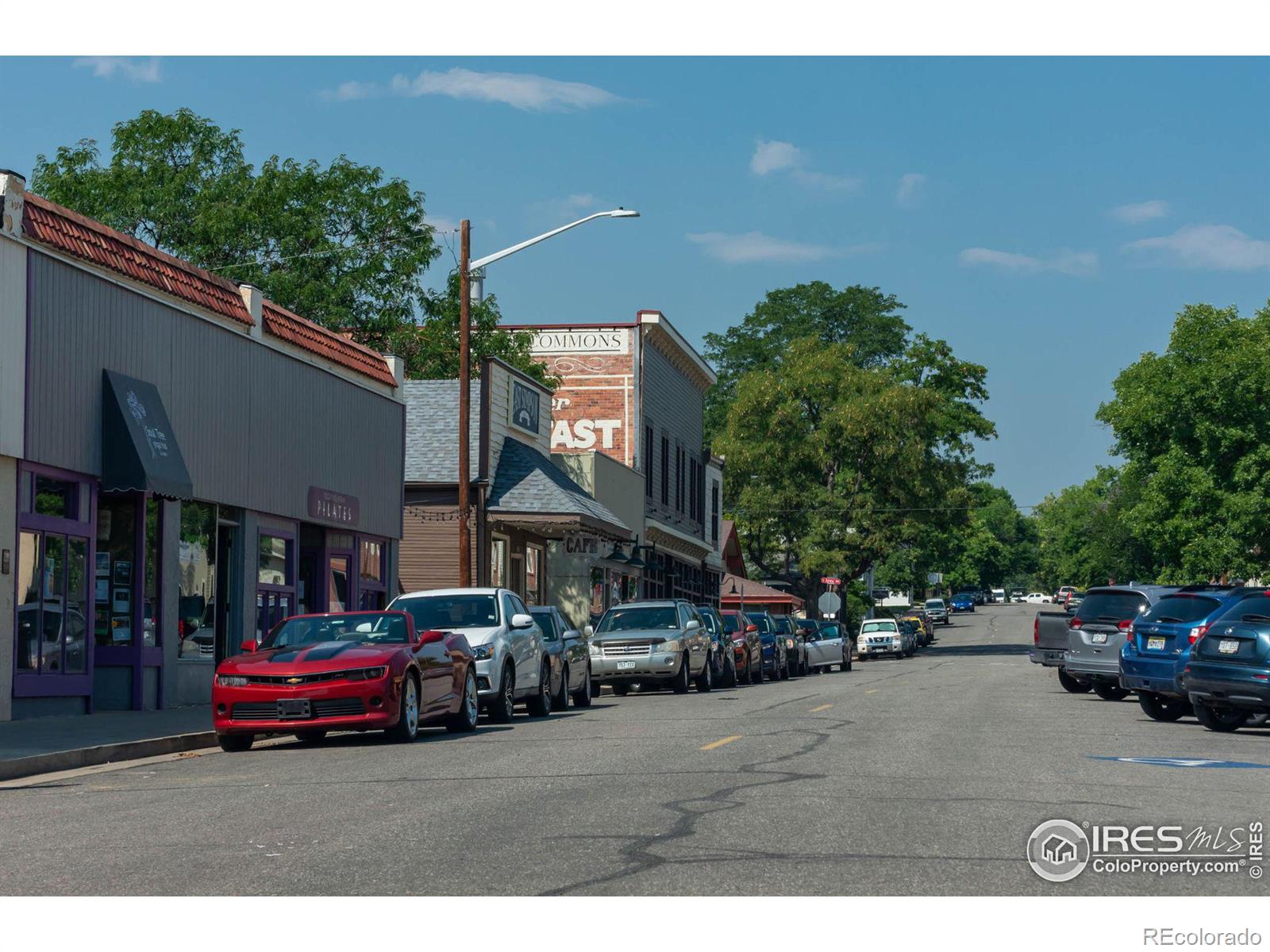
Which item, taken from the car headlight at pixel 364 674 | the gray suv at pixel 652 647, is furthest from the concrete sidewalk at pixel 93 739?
the gray suv at pixel 652 647

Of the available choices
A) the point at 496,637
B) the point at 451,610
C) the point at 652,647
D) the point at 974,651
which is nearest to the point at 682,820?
the point at 496,637

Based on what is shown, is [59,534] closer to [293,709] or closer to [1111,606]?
[293,709]

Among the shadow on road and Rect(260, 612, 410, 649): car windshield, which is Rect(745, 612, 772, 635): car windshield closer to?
Rect(260, 612, 410, 649): car windshield

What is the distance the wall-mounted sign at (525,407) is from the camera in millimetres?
39875

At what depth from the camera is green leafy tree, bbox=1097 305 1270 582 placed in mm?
54156

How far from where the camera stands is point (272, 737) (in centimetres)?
1966

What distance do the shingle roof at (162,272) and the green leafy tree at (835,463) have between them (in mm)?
34604

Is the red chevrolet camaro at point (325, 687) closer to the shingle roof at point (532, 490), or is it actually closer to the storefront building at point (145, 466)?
the storefront building at point (145, 466)

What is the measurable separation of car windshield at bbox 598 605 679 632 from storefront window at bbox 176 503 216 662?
7643 millimetres

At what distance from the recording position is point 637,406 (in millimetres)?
52000

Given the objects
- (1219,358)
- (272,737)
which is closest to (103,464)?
(272,737)

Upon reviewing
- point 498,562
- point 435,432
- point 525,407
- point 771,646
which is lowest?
point 771,646

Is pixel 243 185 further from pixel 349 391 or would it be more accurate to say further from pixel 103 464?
pixel 103 464

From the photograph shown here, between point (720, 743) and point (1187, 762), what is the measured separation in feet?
14.7
